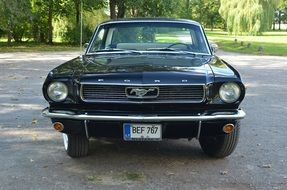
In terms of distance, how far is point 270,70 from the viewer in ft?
55.4

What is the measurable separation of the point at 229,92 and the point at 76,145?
→ 71.3 inches

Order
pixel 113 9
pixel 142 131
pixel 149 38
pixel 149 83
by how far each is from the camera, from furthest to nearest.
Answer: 1. pixel 113 9
2. pixel 149 38
3. pixel 142 131
4. pixel 149 83

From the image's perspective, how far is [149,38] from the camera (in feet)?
20.0

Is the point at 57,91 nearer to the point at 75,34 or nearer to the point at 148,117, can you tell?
the point at 148,117

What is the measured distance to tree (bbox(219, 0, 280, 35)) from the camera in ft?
123

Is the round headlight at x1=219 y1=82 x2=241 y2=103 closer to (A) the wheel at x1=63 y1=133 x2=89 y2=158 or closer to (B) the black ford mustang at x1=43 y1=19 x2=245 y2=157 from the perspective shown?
(B) the black ford mustang at x1=43 y1=19 x2=245 y2=157

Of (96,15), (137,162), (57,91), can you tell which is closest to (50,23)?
(96,15)

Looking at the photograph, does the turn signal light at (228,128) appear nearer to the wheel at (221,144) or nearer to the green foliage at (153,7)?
the wheel at (221,144)

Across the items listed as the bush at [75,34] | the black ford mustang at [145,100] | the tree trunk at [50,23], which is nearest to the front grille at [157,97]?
the black ford mustang at [145,100]

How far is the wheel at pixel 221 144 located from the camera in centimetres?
509

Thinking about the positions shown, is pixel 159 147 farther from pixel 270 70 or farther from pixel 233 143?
pixel 270 70

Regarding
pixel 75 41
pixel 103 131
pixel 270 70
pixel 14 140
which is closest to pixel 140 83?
pixel 103 131

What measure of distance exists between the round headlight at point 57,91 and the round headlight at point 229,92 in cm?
157

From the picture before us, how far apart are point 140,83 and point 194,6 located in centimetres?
7595
